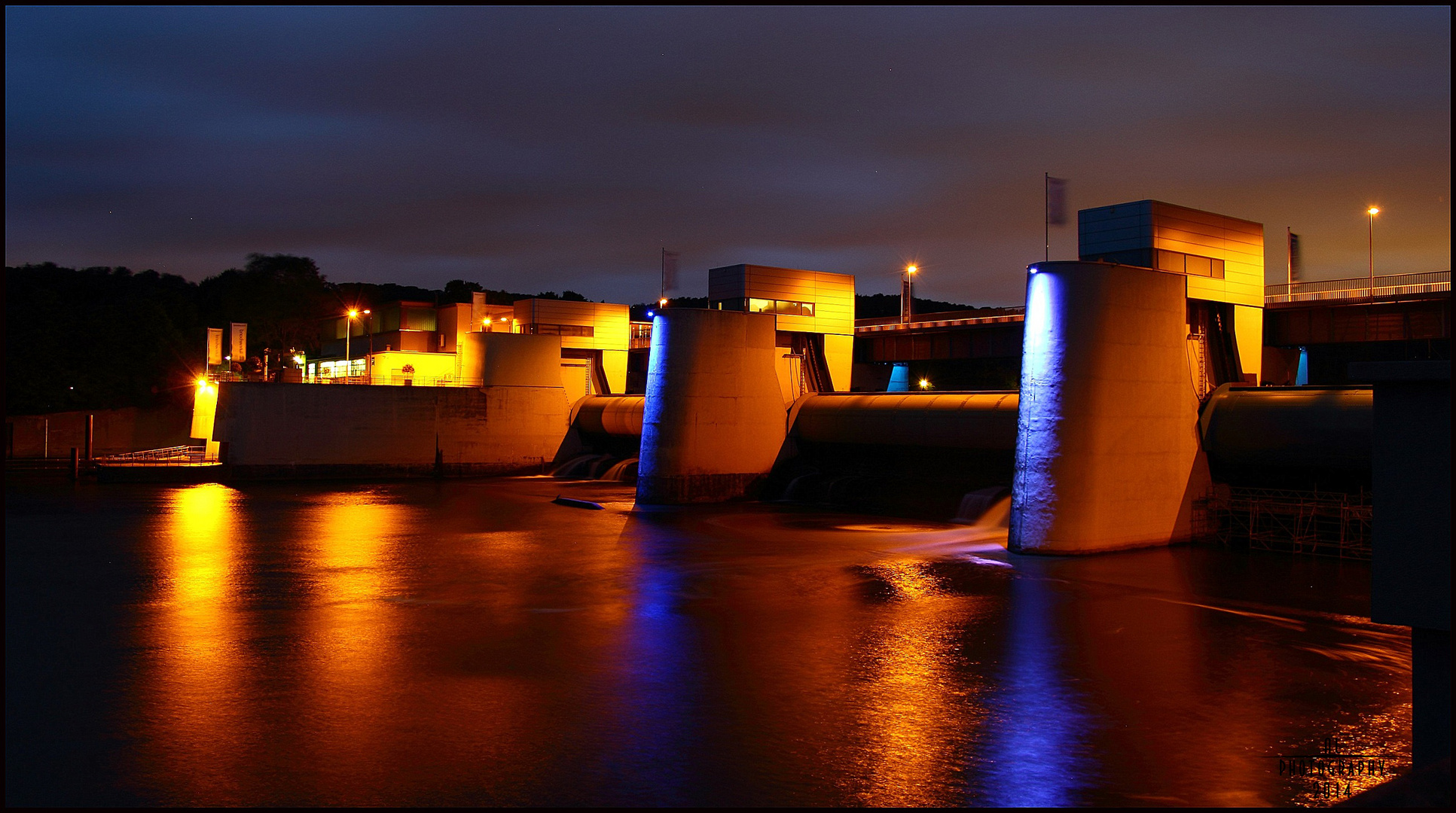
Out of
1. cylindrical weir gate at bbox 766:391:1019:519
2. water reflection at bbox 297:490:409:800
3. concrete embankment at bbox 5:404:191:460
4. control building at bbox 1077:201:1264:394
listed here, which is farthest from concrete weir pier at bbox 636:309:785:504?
concrete embankment at bbox 5:404:191:460

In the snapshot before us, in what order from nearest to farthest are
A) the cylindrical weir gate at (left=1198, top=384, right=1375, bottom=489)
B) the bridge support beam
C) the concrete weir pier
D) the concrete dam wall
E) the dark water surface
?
the dark water surface, the bridge support beam, the cylindrical weir gate at (left=1198, top=384, right=1375, bottom=489), the concrete weir pier, the concrete dam wall

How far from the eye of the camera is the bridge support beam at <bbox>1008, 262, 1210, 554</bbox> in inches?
1001

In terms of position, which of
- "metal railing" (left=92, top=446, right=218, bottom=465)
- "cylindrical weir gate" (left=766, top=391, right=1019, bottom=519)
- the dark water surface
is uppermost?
"cylindrical weir gate" (left=766, top=391, right=1019, bottom=519)

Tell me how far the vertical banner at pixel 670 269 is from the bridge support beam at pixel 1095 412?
31003 millimetres

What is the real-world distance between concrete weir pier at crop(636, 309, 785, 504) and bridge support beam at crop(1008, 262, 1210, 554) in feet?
48.5

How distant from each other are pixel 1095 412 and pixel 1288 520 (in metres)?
6.95

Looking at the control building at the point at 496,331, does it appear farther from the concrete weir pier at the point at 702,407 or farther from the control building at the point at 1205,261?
the control building at the point at 1205,261

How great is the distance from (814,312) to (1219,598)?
→ 29010 mm

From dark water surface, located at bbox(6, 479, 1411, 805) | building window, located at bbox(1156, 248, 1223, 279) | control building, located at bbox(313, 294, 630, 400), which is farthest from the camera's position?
control building, located at bbox(313, 294, 630, 400)

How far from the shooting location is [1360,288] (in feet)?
101

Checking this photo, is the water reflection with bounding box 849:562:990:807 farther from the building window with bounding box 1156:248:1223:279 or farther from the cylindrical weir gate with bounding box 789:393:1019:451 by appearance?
the cylindrical weir gate with bounding box 789:393:1019:451

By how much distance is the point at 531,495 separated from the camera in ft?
143

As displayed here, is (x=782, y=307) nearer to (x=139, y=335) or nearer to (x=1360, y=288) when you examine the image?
(x=1360, y=288)

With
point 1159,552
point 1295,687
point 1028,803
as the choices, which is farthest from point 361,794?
point 1159,552
